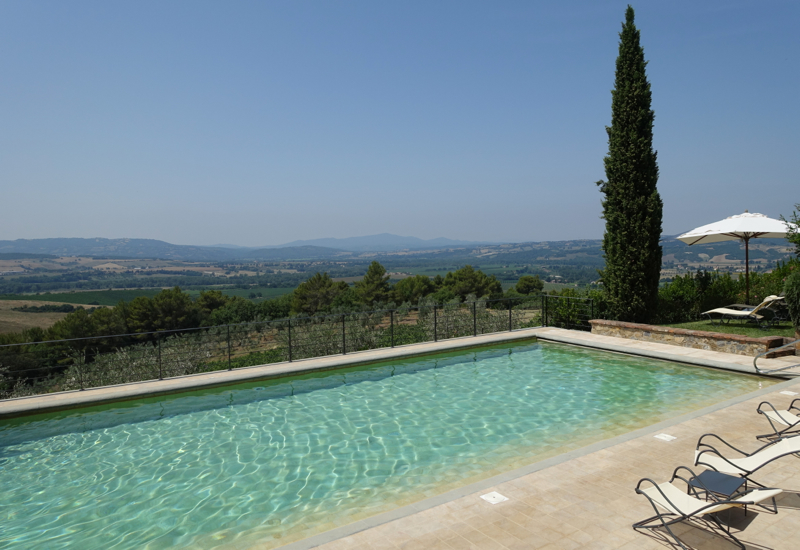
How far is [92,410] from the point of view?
7.41m

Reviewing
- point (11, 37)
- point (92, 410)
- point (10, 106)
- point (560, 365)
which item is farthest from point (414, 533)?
point (10, 106)

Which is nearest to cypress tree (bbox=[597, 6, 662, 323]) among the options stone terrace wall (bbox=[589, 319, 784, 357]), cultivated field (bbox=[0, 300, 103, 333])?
stone terrace wall (bbox=[589, 319, 784, 357])

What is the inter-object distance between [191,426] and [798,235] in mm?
13124

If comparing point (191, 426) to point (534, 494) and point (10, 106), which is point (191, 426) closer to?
point (534, 494)

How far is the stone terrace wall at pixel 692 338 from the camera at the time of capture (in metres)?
8.89

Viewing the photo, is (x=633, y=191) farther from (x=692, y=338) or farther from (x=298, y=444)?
(x=298, y=444)

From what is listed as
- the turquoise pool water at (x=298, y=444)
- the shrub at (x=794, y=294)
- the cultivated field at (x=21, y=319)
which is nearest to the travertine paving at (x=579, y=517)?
the turquoise pool water at (x=298, y=444)

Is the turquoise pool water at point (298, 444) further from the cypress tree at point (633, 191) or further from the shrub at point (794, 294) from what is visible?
the cypress tree at point (633, 191)

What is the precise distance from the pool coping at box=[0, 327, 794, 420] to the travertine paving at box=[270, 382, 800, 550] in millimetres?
4820

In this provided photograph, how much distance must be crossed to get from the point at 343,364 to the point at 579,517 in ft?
21.2

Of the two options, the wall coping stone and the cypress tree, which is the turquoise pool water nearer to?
the wall coping stone

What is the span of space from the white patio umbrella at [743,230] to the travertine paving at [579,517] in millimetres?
8670

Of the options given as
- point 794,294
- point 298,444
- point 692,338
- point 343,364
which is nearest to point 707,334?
point 692,338

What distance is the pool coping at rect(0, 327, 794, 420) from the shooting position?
24.3 feet
